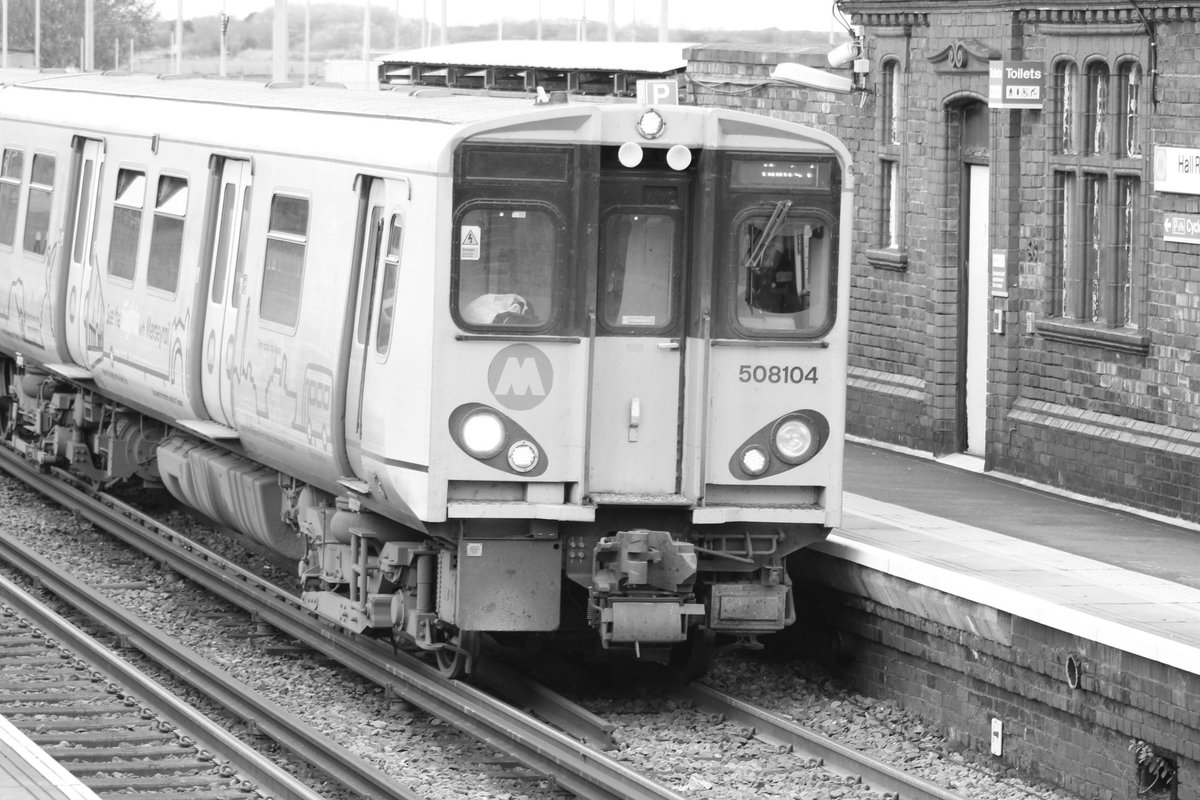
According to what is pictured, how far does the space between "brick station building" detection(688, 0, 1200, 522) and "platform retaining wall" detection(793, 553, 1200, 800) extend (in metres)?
2.88

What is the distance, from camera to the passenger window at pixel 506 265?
10.4 metres

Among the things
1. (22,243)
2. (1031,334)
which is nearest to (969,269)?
(1031,334)

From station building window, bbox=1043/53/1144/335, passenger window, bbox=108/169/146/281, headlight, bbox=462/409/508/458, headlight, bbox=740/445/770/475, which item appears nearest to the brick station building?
station building window, bbox=1043/53/1144/335

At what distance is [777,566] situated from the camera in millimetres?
11172

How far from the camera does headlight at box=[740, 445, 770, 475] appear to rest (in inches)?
425

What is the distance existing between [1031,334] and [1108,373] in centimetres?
109

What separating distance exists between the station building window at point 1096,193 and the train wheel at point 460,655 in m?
5.63

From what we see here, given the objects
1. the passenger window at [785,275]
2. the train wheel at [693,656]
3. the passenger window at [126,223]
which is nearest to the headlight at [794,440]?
the passenger window at [785,275]

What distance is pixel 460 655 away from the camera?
11281 mm

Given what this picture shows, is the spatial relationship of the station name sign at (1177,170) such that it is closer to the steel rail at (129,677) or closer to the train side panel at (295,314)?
the train side panel at (295,314)

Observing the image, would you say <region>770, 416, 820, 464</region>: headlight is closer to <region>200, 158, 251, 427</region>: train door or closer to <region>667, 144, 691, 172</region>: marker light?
<region>667, 144, 691, 172</region>: marker light

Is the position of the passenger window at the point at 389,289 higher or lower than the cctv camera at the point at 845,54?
lower

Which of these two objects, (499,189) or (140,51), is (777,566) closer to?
(499,189)

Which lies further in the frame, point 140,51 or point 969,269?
point 140,51
